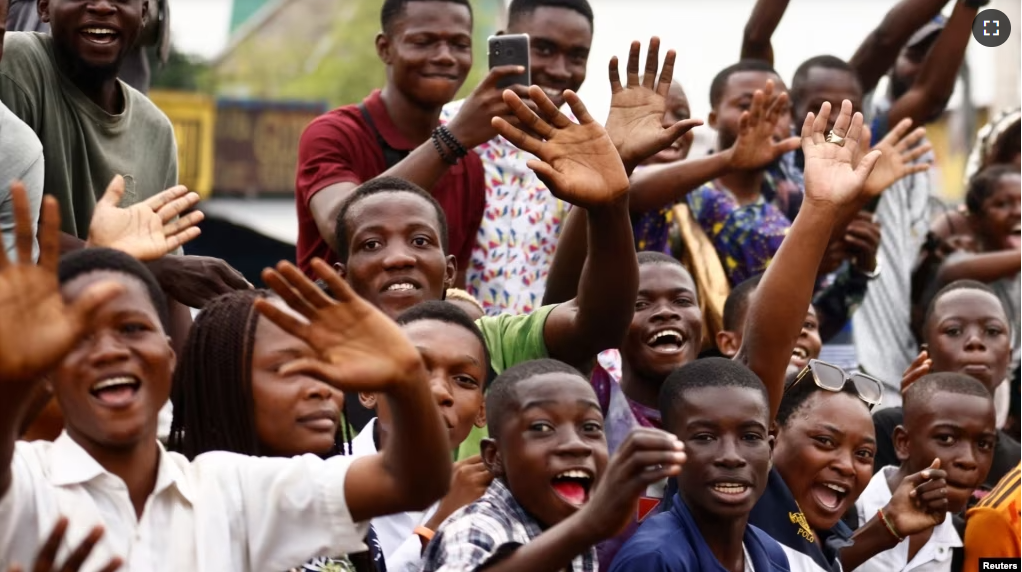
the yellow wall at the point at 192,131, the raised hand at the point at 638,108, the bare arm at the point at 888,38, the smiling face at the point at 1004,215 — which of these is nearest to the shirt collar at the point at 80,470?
the raised hand at the point at 638,108

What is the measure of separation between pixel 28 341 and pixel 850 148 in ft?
9.95

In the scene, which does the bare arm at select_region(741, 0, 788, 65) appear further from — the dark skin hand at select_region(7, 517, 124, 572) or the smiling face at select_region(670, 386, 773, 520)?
the dark skin hand at select_region(7, 517, 124, 572)

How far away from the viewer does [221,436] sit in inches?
150

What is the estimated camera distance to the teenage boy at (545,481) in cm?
355

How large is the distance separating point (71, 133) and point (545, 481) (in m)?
2.07

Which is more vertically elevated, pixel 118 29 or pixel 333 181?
pixel 118 29

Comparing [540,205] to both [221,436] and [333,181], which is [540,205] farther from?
[221,436]

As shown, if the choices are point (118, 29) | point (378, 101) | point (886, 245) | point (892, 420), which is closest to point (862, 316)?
point (886, 245)

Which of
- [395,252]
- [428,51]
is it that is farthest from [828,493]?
[428,51]

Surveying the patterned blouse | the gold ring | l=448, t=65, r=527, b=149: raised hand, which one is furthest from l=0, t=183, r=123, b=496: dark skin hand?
the patterned blouse

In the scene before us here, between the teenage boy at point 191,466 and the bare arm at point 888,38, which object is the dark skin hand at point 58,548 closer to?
the teenage boy at point 191,466

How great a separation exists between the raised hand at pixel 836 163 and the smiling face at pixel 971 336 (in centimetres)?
184

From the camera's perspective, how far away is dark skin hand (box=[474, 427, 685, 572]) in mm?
3525

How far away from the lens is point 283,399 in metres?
3.79
